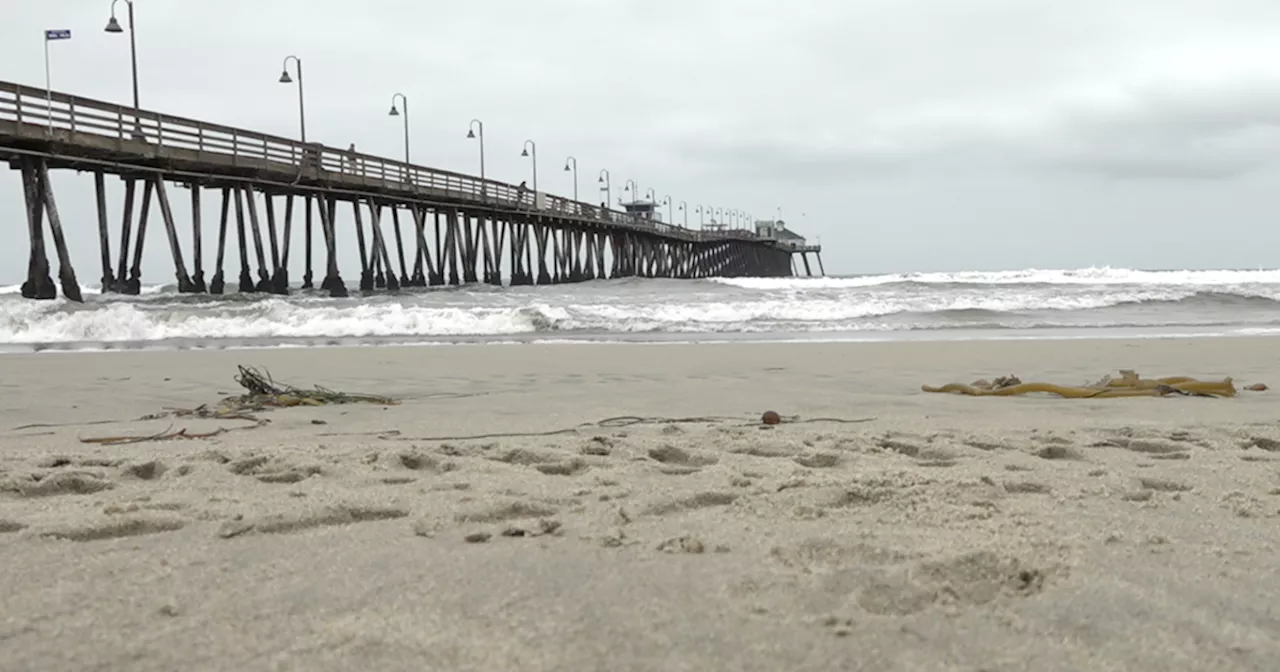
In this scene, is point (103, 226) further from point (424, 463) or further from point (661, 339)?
point (424, 463)

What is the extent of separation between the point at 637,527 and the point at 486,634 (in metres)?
0.70

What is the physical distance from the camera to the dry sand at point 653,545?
1405mm

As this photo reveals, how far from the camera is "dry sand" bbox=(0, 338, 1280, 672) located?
1.41 m

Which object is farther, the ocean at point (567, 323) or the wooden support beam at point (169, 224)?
the wooden support beam at point (169, 224)

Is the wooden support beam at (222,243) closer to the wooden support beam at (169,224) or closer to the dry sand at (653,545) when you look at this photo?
the wooden support beam at (169,224)

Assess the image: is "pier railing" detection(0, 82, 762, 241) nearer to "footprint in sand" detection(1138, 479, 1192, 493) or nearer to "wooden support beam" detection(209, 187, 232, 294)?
"wooden support beam" detection(209, 187, 232, 294)

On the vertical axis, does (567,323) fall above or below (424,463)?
above

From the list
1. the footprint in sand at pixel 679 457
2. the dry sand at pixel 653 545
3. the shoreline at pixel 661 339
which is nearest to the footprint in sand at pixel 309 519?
the dry sand at pixel 653 545

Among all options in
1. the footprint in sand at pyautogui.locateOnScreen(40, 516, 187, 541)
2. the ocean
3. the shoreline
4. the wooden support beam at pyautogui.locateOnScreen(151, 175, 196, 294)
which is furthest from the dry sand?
the wooden support beam at pyautogui.locateOnScreen(151, 175, 196, 294)

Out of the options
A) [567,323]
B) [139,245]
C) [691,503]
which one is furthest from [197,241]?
[691,503]

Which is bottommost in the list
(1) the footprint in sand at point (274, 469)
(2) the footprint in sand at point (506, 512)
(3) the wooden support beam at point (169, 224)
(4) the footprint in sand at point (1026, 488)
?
(4) the footprint in sand at point (1026, 488)

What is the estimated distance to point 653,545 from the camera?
6.38ft

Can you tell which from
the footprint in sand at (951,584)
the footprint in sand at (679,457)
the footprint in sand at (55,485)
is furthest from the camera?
the footprint in sand at (679,457)

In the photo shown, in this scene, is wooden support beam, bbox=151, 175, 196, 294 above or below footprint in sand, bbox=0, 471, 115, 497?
above
